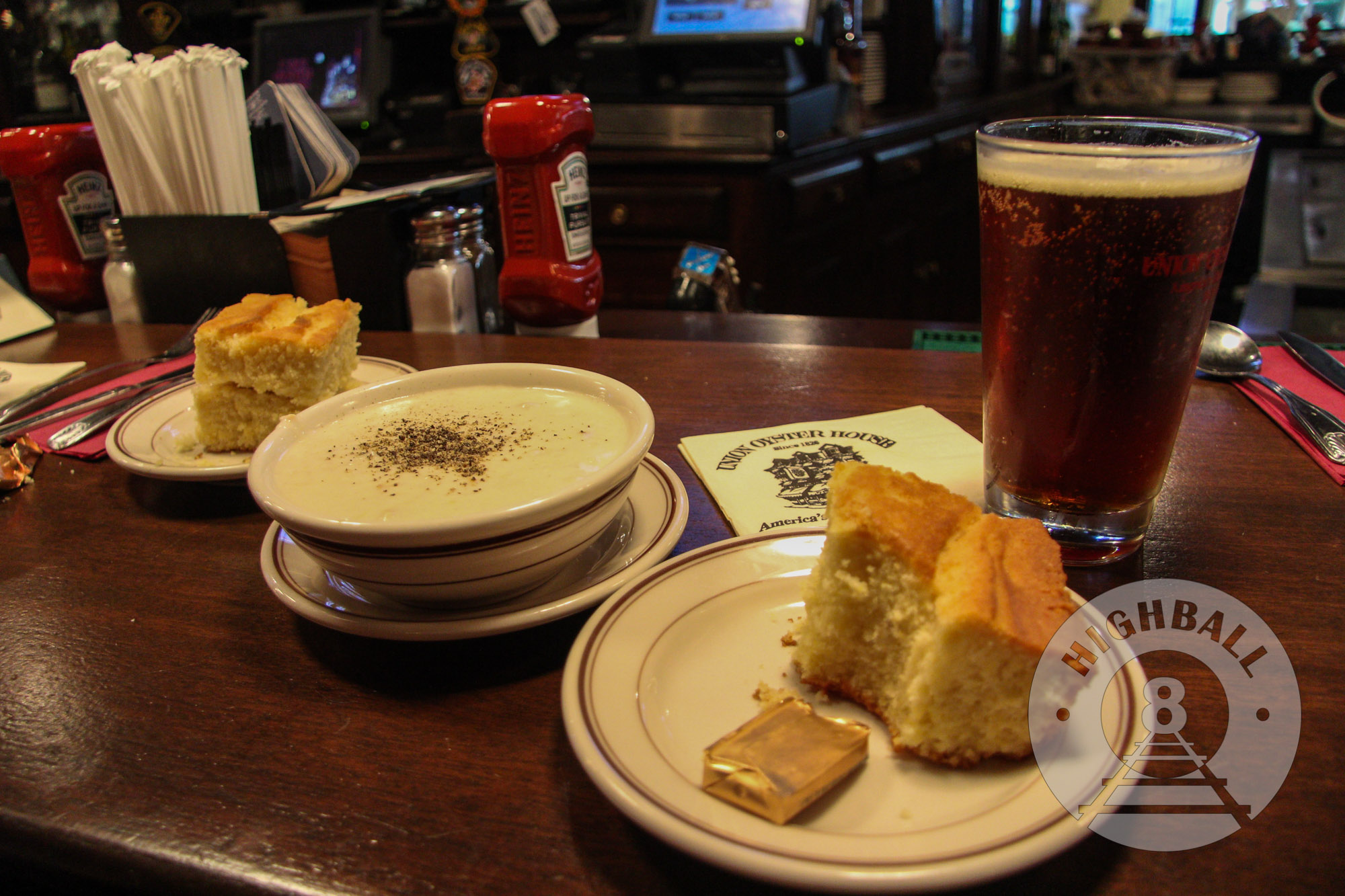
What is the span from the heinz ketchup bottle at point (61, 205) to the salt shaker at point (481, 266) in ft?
2.92

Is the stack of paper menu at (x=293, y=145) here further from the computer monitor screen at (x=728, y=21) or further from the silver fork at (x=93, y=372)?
the computer monitor screen at (x=728, y=21)

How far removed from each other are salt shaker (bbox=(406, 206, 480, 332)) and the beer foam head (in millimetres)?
1084

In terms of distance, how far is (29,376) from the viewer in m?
1.39

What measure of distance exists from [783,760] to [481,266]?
1.33 meters

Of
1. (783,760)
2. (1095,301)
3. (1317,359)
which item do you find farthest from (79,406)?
(1317,359)

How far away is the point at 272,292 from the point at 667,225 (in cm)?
191

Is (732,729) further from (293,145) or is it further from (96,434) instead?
(293,145)

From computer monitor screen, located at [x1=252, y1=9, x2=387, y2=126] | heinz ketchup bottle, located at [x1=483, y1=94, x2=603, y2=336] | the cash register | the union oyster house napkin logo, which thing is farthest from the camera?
computer monitor screen, located at [x1=252, y1=9, x2=387, y2=126]

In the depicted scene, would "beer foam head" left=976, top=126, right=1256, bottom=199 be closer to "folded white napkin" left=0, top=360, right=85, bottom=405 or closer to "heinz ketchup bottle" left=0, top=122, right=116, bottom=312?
"folded white napkin" left=0, top=360, right=85, bottom=405

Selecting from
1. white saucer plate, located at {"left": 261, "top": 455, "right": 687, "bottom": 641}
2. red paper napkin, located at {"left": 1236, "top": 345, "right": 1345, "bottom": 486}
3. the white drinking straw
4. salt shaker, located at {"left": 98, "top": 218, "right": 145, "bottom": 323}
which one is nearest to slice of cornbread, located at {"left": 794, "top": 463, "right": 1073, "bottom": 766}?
white saucer plate, located at {"left": 261, "top": 455, "right": 687, "bottom": 641}

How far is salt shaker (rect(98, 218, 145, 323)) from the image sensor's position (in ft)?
5.75

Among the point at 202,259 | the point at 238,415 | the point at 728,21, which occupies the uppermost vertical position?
the point at 728,21

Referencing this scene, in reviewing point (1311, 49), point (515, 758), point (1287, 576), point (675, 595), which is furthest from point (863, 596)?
point (1311, 49)

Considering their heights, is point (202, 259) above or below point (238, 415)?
above
